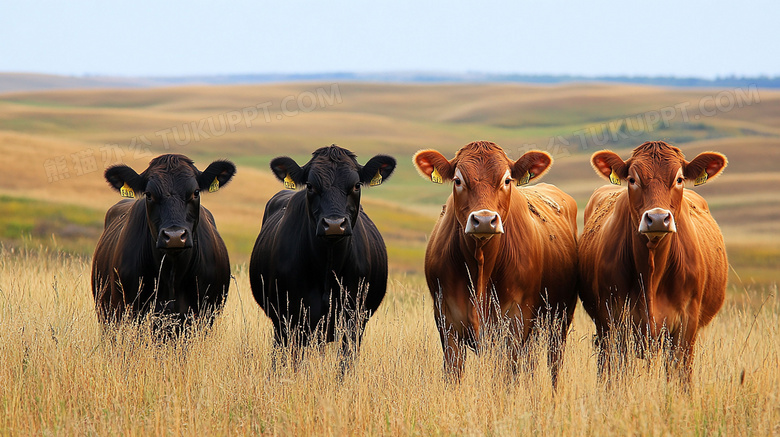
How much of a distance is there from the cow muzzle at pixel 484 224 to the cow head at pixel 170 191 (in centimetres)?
256

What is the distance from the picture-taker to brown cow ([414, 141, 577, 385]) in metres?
6.58

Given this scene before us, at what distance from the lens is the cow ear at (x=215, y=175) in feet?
25.2

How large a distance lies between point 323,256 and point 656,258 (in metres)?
2.94

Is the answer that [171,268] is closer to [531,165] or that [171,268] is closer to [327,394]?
[327,394]

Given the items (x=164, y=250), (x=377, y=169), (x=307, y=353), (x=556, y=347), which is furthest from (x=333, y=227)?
(x=556, y=347)

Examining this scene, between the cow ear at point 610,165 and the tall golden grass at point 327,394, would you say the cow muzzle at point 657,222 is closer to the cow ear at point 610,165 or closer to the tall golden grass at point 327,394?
the cow ear at point 610,165

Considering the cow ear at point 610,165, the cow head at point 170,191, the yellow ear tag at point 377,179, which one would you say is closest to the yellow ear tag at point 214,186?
the cow head at point 170,191

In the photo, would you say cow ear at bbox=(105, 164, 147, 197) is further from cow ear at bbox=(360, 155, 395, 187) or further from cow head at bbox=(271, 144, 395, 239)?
cow ear at bbox=(360, 155, 395, 187)

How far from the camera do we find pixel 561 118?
91938mm

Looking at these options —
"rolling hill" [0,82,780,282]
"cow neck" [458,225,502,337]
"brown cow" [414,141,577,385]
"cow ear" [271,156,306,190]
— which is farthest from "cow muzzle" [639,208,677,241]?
"rolling hill" [0,82,780,282]

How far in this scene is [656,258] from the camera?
21.6ft

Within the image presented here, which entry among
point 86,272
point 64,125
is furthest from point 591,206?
point 64,125

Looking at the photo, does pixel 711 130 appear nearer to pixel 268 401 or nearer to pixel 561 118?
pixel 561 118

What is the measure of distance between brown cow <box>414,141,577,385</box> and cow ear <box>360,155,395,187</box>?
24.2 inches
